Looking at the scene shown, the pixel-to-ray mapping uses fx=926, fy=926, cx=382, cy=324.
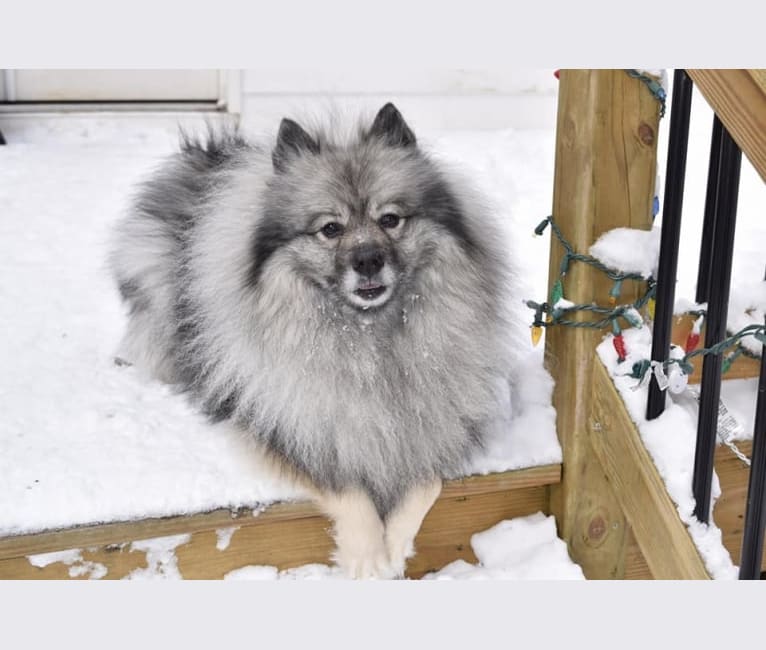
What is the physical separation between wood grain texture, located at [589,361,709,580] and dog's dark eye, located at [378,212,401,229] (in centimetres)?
56

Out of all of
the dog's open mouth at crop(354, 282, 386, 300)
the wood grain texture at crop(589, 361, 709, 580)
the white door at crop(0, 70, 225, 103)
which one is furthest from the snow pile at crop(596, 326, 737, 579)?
the white door at crop(0, 70, 225, 103)

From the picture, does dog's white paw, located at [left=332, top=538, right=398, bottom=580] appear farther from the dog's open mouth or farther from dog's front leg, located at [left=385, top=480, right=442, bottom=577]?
the dog's open mouth

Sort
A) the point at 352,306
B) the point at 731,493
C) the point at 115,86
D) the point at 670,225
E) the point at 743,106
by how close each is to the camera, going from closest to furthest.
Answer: the point at 743,106 < the point at 670,225 < the point at 352,306 < the point at 731,493 < the point at 115,86

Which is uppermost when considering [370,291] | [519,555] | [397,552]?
[370,291]

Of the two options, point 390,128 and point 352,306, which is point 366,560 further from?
point 390,128

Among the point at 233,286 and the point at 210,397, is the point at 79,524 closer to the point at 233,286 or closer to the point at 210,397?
the point at 210,397

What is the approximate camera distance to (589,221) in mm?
1908

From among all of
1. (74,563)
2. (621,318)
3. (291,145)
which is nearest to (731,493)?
(621,318)

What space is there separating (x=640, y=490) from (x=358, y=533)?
58 cm

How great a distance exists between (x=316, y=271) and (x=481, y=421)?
0.52 meters

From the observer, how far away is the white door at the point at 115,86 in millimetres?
3930

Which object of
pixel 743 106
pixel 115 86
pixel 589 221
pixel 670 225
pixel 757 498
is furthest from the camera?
A: pixel 115 86

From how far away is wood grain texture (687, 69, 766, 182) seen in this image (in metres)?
1.28

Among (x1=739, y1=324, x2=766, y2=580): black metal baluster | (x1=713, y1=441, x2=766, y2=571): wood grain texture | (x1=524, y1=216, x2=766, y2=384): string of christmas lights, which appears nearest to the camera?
(x1=739, y1=324, x2=766, y2=580): black metal baluster
